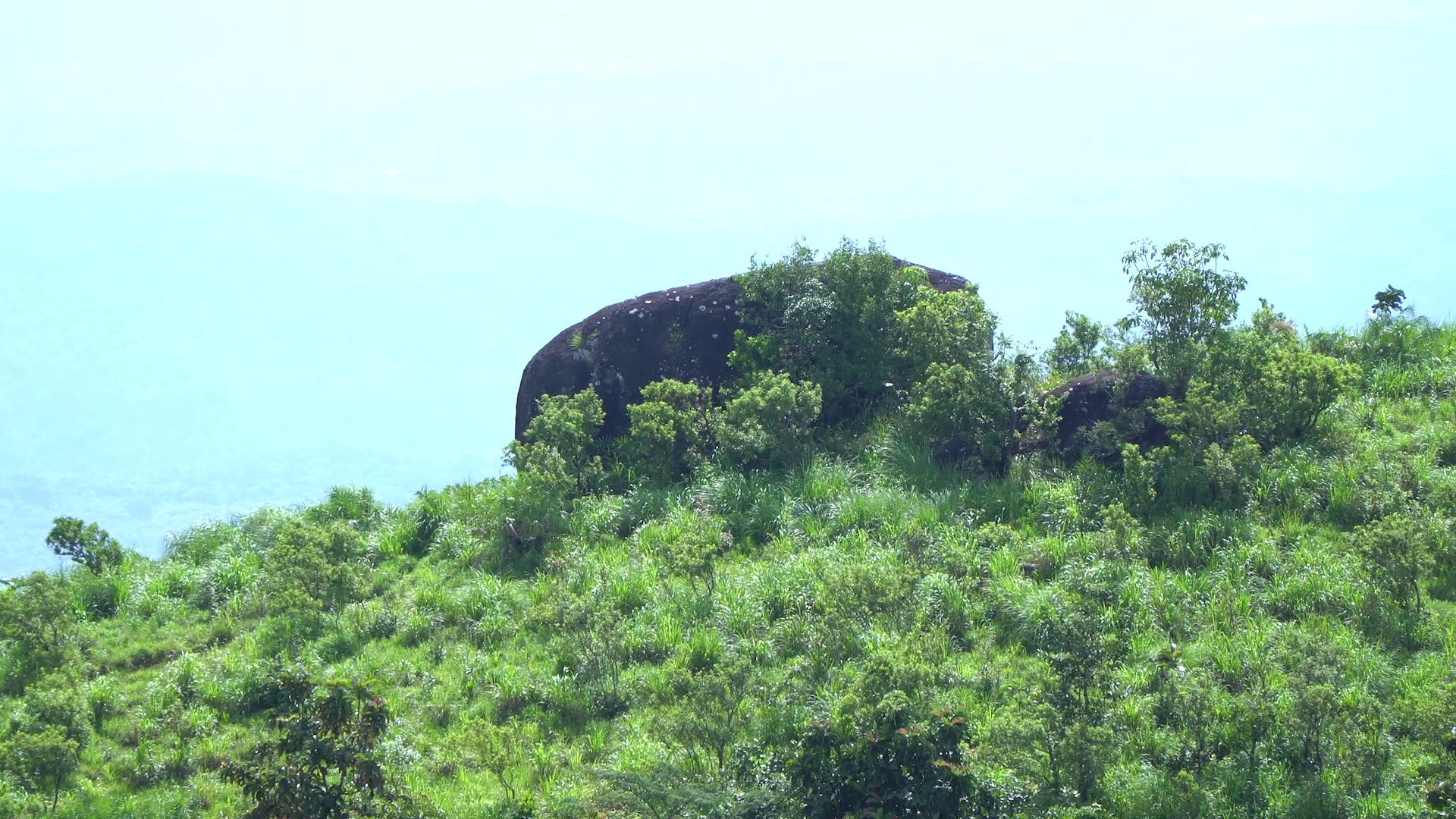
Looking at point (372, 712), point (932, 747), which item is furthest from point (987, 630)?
point (372, 712)

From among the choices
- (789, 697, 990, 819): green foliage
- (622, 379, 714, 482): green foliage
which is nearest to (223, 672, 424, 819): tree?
(789, 697, 990, 819): green foliage

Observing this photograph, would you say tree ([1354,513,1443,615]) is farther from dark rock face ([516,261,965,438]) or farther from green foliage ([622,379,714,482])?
dark rock face ([516,261,965,438])

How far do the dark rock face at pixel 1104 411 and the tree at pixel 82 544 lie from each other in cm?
1234

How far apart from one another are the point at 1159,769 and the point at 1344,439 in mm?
6808

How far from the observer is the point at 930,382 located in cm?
1738

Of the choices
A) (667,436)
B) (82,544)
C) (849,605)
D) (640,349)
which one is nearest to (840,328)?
(640,349)

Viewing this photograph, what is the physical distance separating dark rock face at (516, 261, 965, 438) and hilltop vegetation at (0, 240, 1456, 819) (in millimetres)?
654

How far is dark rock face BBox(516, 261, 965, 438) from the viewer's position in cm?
2039

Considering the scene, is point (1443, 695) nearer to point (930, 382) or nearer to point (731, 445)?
point (930, 382)

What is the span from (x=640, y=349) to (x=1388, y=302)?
10.9 m

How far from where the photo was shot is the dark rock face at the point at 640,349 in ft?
66.9

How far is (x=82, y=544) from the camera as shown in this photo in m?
17.8

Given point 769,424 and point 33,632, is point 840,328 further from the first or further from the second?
point 33,632

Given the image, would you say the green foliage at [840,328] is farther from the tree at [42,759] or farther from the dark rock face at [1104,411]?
the tree at [42,759]
